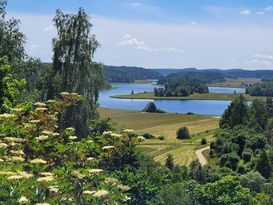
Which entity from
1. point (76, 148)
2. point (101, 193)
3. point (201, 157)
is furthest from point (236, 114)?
point (101, 193)

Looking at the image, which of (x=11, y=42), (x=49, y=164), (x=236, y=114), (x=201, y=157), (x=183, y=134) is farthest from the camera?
(x=236, y=114)

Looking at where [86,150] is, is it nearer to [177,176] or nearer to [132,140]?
[132,140]

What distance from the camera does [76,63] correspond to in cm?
2689

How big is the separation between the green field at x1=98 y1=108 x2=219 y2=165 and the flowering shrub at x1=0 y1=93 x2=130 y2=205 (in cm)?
4761

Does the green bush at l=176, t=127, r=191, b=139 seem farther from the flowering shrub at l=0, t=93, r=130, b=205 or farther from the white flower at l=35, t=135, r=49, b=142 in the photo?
the white flower at l=35, t=135, r=49, b=142

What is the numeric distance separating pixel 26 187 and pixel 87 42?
20.8 metres

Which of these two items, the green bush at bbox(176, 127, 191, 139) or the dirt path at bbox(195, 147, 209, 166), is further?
the green bush at bbox(176, 127, 191, 139)

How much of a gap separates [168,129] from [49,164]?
304ft

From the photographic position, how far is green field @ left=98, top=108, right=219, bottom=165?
231 feet

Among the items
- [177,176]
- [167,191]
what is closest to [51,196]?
[167,191]

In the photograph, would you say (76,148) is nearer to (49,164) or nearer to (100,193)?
(49,164)

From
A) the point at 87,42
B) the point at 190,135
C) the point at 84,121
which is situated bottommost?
the point at 190,135

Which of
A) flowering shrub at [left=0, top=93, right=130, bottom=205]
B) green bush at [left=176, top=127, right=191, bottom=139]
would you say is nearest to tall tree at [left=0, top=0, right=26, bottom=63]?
flowering shrub at [left=0, top=93, right=130, bottom=205]

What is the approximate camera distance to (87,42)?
88.8 feet
